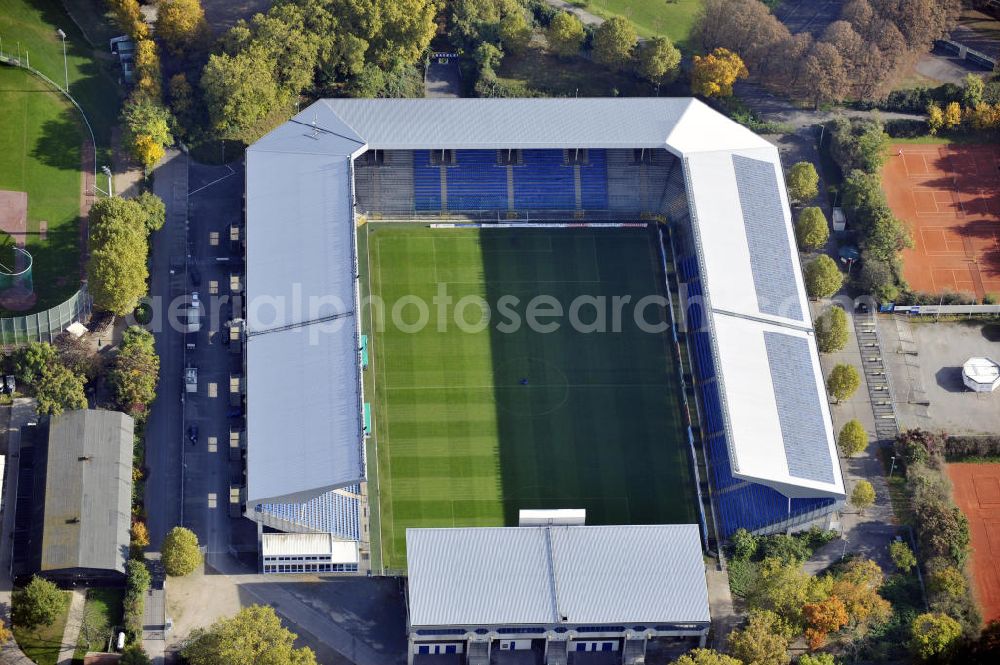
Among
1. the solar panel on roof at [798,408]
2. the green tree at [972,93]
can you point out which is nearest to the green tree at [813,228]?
the solar panel on roof at [798,408]

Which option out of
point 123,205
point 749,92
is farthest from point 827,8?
point 123,205

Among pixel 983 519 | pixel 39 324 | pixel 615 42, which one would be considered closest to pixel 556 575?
pixel 983 519

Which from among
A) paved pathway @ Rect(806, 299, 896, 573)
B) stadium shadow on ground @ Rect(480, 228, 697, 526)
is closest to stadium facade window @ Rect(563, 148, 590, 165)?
stadium shadow on ground @ Rect(480, 228, 697, 526)

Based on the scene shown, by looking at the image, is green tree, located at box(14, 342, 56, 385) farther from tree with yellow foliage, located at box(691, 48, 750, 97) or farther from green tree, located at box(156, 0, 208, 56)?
tree with yellow foliage, located at box(691, 48, 750, 97)

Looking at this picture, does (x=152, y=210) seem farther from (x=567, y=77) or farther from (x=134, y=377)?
(x=567, y=77)

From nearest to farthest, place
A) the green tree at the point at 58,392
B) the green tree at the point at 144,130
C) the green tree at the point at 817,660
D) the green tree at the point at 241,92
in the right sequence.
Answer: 1. the green tree at the point at 817,660
2. the green tree at the point at 58,392
3. the green tree at the point at 144,130
4. the green tree at the point at 241,92

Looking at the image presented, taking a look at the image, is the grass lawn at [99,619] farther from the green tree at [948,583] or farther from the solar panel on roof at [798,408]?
the green tree at [948,583]
